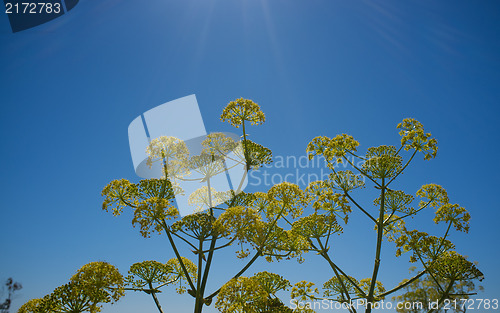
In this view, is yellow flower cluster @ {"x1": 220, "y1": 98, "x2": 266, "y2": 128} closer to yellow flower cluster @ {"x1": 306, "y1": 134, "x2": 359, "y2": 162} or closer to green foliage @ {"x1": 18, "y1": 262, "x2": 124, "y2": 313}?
yellow flower cluster @ {"x1": 306, "y1": 134, "x2": 359, "y2": 162}

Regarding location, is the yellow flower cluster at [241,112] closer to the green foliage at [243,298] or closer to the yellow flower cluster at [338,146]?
the yellow flower cluster at [338,146]

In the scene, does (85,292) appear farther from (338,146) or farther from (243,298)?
(338,146)

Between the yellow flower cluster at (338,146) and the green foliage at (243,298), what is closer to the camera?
the green foliage at (243,298)

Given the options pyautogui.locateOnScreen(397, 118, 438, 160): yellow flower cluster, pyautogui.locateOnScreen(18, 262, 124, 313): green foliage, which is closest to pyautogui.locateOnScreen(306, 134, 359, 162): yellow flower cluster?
pyautogui.locateOnScreen(397, 118, 438, 160): yellow flower cluster

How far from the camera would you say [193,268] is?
861 cm

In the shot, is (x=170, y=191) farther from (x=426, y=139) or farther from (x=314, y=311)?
(x=426, y=139)

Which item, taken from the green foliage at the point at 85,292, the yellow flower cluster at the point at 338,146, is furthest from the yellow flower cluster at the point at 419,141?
the green foliage at the point at 85,292

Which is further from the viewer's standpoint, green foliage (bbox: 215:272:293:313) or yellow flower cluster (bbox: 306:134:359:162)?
yellow flower cluster (bbox: 306:134:359:162)

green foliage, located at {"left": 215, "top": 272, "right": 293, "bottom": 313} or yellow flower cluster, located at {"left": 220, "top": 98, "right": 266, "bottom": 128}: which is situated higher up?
yellow flower cluster, located at {"left": 220, "top": 98, "right": 266, "bottom": 128}

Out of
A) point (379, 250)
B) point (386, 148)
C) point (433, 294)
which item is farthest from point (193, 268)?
point (433, 294)

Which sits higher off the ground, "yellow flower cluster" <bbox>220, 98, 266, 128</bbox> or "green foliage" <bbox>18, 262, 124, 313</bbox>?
"yellow flower cluster" <bbox>220, 98, 266, 128</bbox>

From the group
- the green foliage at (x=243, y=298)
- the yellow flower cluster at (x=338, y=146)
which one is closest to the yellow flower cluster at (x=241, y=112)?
the yellow flower cluster at (x=338, y=146)

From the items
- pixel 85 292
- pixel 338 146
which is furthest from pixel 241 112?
pixel 85 292

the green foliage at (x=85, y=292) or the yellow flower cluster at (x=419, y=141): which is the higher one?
the yellow flower cluster at (x=419, y=141)
